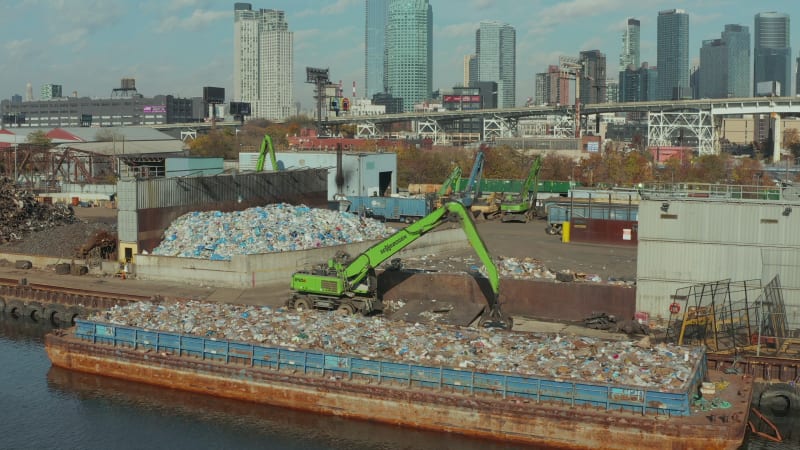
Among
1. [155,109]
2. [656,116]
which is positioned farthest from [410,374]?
[155,109]

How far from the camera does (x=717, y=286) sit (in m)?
27.2

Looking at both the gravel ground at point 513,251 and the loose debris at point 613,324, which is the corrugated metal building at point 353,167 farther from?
the loose debris at point 613,324

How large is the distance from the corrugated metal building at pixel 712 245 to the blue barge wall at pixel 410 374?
5970 mm

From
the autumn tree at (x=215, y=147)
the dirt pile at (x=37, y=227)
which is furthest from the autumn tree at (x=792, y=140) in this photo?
the dirt pile at (x=37, y=227)

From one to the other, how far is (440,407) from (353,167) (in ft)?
125

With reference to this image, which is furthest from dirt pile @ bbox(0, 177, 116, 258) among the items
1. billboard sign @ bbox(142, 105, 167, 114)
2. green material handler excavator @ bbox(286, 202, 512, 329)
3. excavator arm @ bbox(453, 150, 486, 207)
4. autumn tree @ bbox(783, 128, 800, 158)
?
billboard sign @ bbox(142, 105, 167, 114)

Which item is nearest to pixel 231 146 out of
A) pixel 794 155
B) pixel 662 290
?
pixel 794 155

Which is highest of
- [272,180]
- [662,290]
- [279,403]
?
[272,180]

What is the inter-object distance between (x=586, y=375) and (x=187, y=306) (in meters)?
13.2

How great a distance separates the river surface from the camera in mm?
22031

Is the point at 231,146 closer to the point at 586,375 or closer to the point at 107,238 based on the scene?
the point at 107,238

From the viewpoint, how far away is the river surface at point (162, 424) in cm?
2203

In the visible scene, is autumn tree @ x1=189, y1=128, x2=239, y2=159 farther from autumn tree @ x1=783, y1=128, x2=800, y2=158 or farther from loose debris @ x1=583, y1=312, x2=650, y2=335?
loose debris @ x1=583, y1=312, x2=650, y2=335

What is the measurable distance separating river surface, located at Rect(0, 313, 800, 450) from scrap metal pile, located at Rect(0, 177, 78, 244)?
1984cm
